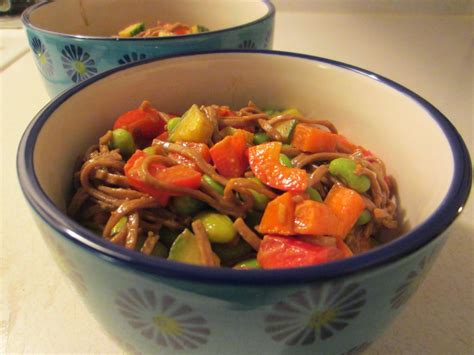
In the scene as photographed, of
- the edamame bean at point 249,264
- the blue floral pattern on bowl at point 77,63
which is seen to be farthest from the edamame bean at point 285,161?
the blue floral pattern on bowl at point 77,63

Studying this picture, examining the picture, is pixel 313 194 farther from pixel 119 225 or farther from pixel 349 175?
pixel 119 225

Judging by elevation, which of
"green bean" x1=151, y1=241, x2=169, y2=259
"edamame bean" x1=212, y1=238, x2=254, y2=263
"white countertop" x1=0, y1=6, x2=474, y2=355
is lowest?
"white countertop" x1=0, y1=6, x2=474, y2=355

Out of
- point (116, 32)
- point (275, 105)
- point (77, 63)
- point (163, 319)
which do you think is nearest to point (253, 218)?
point (163, 319)

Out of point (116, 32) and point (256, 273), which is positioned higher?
point (256, 273)

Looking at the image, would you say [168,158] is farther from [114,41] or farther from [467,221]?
[467,221]

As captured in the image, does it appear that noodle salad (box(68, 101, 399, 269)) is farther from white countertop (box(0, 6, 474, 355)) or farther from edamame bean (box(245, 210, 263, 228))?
white countertop (box(0, 6, 474, 355))

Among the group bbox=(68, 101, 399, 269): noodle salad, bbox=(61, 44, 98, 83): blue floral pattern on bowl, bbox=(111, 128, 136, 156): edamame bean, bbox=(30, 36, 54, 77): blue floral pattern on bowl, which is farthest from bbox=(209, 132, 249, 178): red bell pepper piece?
bbox=(30, 36, 54, 77): blue floral pattern on bowl

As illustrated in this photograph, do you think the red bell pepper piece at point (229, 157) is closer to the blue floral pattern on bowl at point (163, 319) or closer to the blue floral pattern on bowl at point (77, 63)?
the blue floral pattern on bowl at point (163, 319)
